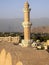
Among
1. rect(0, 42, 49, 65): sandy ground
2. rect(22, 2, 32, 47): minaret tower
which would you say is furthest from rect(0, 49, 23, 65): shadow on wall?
rect(22, 2, 32, 47): minaret tower

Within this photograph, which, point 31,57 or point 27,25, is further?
point 27,25

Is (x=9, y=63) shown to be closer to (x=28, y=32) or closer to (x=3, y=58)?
(x=3, y=58)

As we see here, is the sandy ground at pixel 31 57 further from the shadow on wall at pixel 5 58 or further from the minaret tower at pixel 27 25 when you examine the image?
the minaret tower at pixel 27 25

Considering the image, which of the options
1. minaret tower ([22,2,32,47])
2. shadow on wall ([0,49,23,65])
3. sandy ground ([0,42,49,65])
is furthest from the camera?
minaret tower ([22,2,32,47])

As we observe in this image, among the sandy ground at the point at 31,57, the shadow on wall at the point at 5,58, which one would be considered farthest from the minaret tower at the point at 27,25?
the sandy ground at the point at 31,57

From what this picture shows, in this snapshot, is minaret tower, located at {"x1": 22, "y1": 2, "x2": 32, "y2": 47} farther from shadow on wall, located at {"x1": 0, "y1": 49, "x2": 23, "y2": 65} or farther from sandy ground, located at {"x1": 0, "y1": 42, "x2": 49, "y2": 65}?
sandy ground, located at {"x1": 0, "y1": 42, "x2": 49, "y2": 65}

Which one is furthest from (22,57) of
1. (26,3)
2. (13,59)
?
(26,3)

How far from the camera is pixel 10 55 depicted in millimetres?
5480

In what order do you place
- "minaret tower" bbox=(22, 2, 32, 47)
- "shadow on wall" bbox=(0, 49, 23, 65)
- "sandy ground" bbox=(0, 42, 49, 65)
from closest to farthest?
"sandy ground" bbox=(0, 42, 49, 65)
"shadow on wall" bbox=(0, 49, 23, 65)
"minaret tower" bbox=(22, 2, 32, 47)

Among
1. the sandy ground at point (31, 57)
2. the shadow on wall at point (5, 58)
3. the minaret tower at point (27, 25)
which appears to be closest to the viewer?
the sandy ground at point (31, 57)

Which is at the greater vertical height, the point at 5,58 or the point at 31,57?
the point at 31,57

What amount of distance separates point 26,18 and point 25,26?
15.4 inches

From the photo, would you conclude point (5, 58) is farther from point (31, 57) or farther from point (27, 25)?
point (27, 25)

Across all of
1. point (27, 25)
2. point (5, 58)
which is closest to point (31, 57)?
point (5, 58)
